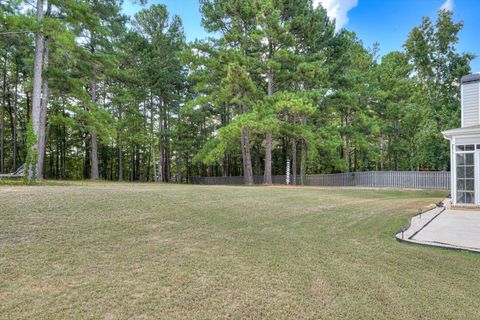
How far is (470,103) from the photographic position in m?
10.8

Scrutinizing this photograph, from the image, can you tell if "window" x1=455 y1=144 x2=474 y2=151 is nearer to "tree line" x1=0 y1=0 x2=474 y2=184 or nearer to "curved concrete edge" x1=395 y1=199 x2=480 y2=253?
"curved concrete edge" x1=395 y1=199 x2=480 y2=253

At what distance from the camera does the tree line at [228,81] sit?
42.4ft

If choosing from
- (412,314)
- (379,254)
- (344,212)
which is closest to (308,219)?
(344,212)

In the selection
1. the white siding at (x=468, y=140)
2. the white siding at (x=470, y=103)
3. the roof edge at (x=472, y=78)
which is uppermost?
the roof edge at (x=472, y=78)

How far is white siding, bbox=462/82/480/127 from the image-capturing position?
10.7 m

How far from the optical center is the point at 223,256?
3.67 meters

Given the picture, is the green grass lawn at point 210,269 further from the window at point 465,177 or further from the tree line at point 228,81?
the tree line at point 228,81

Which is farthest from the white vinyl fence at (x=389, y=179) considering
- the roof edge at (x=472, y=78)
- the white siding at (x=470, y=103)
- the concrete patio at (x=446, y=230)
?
the concrete patio at (x=446, y=230)

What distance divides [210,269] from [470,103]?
1219cm

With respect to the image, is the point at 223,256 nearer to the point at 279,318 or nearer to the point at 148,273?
the point at 148,273

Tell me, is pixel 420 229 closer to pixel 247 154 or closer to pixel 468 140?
pixel 468 140

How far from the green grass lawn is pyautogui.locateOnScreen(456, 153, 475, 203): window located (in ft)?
15.6

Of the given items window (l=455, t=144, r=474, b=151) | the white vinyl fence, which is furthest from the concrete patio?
the white vinyl fence

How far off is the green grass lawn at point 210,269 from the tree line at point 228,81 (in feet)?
24.8
